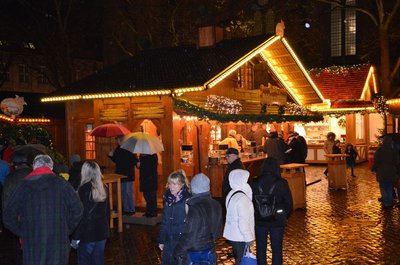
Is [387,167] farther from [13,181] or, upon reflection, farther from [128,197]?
[13,181]

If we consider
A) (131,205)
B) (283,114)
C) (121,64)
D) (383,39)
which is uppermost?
(383,39)

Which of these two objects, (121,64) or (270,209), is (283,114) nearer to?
(121,64)

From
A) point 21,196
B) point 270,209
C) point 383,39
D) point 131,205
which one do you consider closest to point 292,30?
point 383,39

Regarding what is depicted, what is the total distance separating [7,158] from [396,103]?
1423cm

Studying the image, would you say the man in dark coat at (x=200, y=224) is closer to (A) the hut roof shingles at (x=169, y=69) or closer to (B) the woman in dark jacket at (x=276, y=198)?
(B) the woman in dark jacket at (x=276, y=198)

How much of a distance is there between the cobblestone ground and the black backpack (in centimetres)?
179

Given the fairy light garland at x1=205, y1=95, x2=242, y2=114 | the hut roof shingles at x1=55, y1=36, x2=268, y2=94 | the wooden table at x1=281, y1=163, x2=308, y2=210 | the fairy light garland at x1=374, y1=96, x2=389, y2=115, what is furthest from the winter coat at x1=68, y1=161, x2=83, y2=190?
the fairy light garland at x1=374, y1=96, x2=389, y2=115

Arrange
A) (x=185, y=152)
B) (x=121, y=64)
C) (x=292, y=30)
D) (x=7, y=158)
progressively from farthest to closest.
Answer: (x=292, y=30), (x=121, y=64), (x=185, y=152), (x=7, y=158)

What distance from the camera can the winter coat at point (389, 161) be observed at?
12.0m

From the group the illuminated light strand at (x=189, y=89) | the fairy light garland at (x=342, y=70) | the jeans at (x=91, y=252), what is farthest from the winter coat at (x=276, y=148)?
the fairy light garland at (x=342, y=70)

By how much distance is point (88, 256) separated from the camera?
6016 mm

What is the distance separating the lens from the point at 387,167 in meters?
12.0

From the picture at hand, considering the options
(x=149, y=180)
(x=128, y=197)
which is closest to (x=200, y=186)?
(x=149, y=180)

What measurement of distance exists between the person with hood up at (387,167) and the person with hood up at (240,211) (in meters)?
7.32
